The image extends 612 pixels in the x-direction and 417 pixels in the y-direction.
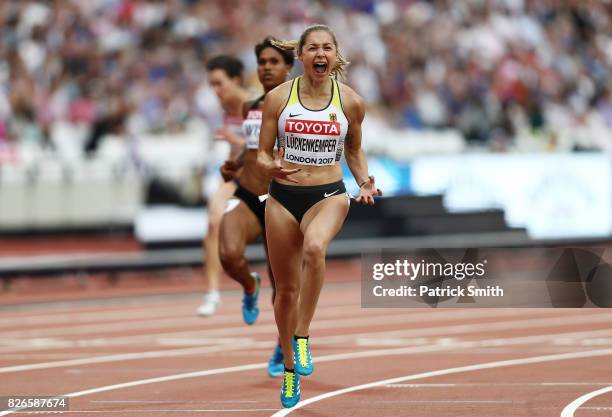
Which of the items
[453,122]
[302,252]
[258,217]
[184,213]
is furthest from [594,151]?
[302,252]

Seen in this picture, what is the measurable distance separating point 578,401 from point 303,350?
70.9 inches

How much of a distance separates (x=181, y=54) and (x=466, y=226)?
626 centimetres

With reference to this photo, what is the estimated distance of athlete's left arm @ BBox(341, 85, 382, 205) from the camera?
8.87 meters

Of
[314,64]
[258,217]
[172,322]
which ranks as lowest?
[172,322]

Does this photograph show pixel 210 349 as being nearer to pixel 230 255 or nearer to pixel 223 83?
pixel 230 255

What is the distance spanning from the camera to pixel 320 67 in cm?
874

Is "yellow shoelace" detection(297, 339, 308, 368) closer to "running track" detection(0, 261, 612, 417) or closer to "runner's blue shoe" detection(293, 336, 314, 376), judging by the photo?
"runner's blue shoe" detection(293, 336, 314, 376)

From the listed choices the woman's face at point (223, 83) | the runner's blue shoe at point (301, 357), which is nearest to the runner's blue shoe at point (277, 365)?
the runner's blue shoe at point (301, 357)

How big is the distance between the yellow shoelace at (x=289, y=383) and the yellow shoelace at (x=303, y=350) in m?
0.15

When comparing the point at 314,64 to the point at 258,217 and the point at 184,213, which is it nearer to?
the point at 258,217

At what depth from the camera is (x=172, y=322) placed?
15555 millimetres

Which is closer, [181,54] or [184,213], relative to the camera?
[184,213]

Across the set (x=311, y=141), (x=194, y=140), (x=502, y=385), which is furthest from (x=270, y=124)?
(x=194, y=140)

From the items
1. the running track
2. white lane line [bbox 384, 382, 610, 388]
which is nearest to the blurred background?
the running track
